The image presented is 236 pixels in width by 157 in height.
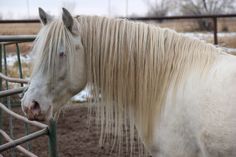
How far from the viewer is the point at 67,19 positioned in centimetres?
216

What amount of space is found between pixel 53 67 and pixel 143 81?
1.80ft

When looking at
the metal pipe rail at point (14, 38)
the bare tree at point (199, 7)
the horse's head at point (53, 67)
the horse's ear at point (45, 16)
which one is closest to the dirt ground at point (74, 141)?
the metal pipe rail at point (14, 38)

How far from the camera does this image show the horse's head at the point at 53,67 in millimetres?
2156

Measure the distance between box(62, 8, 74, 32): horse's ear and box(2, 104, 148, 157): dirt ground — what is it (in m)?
1.74

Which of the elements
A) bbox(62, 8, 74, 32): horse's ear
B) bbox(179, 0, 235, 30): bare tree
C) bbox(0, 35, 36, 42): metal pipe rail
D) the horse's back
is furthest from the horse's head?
bbox(179, 0, 235, 30): bare tree

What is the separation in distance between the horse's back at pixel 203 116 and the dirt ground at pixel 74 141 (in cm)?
170

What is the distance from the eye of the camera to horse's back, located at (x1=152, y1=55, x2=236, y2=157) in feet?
6.51

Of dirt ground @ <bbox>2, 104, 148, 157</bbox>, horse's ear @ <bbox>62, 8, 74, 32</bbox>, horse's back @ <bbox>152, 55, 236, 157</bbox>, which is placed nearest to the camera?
horse's back @ <bbox>152, 55, 236, 157</bbox>

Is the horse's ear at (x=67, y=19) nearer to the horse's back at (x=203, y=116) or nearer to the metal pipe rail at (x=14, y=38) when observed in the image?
the horse's back at (x=203, y=116)

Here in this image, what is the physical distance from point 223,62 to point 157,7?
15938 millimetres

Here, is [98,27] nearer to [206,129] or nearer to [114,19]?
[114,19]

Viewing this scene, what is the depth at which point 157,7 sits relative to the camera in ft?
58.3

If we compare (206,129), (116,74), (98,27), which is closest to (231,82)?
(206,129)

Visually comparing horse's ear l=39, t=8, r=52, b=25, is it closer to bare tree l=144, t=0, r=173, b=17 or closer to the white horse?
the white horse
